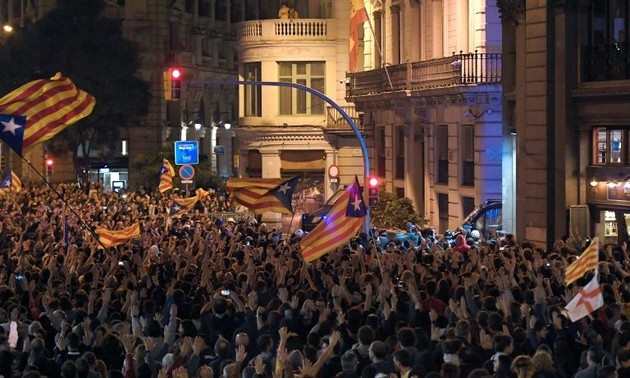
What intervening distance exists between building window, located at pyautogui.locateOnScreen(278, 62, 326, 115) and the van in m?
24.2

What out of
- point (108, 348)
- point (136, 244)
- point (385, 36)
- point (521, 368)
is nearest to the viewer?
point (521, 368)

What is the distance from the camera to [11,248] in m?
26.9

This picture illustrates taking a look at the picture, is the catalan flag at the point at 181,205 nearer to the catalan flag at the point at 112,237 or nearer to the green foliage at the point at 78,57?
the catalan flag at the point at 112,237

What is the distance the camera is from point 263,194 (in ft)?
92.2

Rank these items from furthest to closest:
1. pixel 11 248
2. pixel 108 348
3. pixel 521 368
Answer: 1. pixel 11 248
2. pixel 108 348
3. pixel 521 368

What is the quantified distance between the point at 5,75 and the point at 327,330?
53.4m

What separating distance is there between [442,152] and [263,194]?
673 inches

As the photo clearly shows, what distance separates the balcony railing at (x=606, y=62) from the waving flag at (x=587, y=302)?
16723 mm

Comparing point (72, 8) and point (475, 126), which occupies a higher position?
point (72, 8)

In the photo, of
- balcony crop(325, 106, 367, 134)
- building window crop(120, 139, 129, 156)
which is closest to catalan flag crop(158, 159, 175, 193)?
balcony crop(325, 106, 367, 134)

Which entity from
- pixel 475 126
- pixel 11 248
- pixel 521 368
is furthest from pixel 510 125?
pixel 521 368

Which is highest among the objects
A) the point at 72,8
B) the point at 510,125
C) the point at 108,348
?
the point at 72,8

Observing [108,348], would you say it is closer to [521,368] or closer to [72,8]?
[521,368]

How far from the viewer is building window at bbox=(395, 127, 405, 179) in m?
49.0
